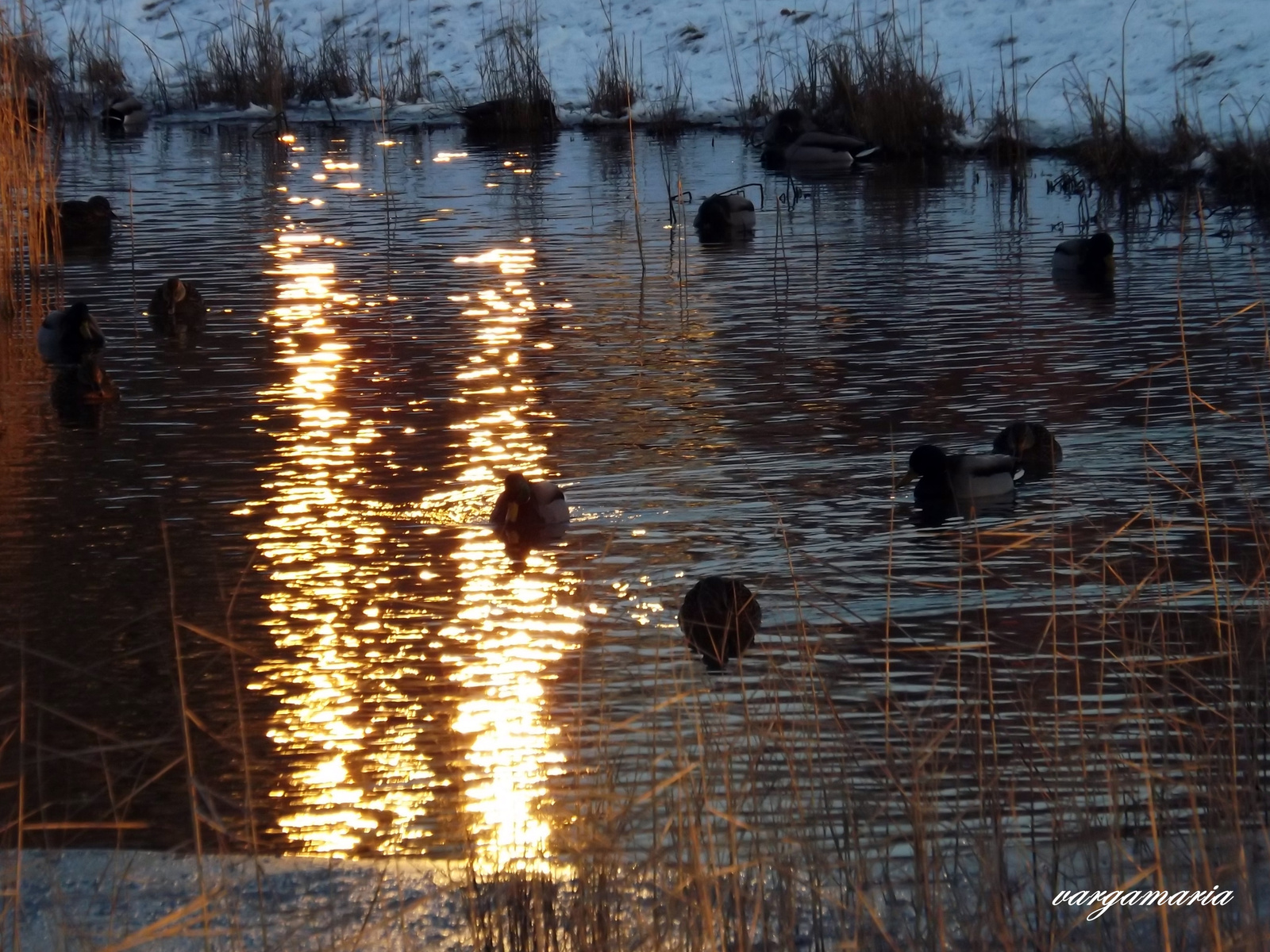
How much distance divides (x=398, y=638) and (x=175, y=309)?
5.13 meters

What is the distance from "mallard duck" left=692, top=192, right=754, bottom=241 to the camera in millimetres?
12492

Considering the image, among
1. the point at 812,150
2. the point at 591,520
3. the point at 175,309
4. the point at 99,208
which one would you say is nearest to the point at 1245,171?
the point at 812,150

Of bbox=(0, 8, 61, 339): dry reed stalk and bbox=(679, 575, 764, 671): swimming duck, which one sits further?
bbox=(0, 8, 61, 339): dry reed stalk

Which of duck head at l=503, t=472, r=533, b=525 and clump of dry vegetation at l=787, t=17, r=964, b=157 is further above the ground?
clump of dry vegetation at l=787, t=17, r=964, b=157

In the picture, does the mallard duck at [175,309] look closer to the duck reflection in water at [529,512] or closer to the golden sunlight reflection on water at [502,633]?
the golden sunlight reflection on water at [502,633]

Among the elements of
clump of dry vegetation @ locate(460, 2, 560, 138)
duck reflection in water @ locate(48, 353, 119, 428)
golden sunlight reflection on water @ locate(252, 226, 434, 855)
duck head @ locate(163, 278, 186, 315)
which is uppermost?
clump of dry vegetation @ locate(460, 2, 560, 138)

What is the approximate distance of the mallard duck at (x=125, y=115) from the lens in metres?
21.3

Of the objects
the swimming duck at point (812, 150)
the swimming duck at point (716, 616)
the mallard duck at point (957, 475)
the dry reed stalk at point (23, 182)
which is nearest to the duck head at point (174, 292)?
the dry reed stalk at point (23, 182)

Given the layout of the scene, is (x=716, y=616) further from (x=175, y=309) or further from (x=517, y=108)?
(x=517, y=108)

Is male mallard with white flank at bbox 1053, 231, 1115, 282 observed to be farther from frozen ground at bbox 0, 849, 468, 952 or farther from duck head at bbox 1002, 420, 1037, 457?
frozen ground at bbox 0, 849, 468, 952

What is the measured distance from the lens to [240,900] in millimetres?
3205

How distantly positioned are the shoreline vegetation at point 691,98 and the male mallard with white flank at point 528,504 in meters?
5.35

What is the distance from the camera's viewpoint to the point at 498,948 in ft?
9.57

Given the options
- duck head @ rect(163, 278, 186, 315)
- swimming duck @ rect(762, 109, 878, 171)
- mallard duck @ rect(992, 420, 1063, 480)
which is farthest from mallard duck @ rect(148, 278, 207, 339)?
swimming duck @ rect(762, 109, 878, 171)
